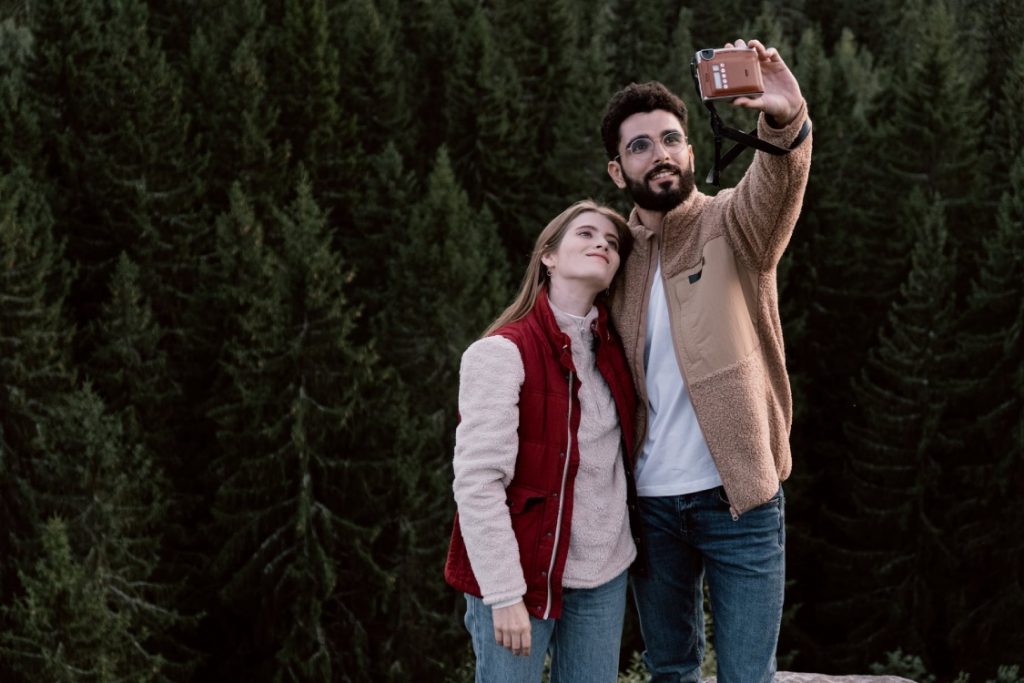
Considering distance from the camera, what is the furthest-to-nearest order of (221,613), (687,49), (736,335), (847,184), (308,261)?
(687,49) → (847,184) → (221,613) → (308,261) → (736,335)

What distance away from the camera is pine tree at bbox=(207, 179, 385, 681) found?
29734 mm

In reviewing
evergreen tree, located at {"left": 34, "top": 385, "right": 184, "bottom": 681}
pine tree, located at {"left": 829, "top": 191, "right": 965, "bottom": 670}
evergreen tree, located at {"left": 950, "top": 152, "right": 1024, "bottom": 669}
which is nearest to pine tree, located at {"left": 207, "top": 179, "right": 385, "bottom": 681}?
evergreen tree, located at {"left": 34, "top": 385, "right": 184, "bottom": 681}

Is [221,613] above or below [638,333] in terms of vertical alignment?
below

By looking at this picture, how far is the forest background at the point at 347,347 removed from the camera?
2945cm

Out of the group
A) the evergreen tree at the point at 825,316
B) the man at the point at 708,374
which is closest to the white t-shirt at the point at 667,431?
the man at the point at 708,374

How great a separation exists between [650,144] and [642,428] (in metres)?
0.89

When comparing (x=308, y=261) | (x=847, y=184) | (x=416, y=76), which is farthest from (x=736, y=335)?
(x=416, y=76)

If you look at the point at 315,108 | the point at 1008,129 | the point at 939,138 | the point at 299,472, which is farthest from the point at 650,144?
the point at 315,108

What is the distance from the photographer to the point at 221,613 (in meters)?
32.3

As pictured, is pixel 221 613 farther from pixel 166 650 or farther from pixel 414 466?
pixel 414 466

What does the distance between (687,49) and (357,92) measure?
47.1ft

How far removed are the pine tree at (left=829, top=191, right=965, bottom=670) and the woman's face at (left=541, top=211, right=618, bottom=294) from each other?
3011 cm

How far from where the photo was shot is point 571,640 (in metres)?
3.31

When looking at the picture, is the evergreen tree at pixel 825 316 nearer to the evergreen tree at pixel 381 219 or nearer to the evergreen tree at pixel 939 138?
the evergreen tree at pixel 939 138
